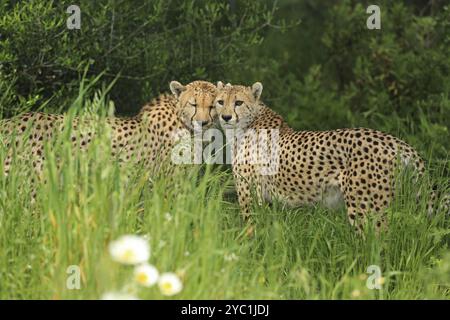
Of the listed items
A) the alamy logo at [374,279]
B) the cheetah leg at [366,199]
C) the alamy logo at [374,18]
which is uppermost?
the alamy logo at [374,18]

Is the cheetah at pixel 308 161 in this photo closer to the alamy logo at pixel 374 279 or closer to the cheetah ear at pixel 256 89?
the cheetah ear at pixel 256 89

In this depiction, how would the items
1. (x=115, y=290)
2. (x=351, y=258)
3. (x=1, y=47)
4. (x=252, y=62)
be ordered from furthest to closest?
(x=252, y=62), (x=1, y=47), (x=351, y=258), (x=115, y=290)

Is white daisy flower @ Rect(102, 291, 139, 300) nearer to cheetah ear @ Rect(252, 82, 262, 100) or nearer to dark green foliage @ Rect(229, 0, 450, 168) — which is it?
cheetah ear @ Rect(252, 82, 262, 100)

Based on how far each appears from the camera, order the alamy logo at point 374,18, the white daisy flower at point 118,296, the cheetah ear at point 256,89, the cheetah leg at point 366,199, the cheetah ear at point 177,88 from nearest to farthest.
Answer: the white daisy flower at point 118,296 → the cheetah leg at point 366,199 → the cheetah ear at point 177,88 → the cheetah ear at point 256,89 → the alamy logo at point 374,18

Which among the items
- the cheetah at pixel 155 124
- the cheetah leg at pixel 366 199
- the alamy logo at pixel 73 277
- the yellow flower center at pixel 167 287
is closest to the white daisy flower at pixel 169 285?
the yellow flower center at pixel 167 287

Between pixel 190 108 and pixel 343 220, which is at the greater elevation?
pixel 190 108

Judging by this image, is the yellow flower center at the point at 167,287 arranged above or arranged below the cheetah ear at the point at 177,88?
below

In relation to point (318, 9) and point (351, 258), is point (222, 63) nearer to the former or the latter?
point (351, 258)

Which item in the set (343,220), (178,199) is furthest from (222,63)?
(178,199)

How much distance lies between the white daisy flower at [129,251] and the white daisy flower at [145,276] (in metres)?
0.04

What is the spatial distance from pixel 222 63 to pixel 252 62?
188cm

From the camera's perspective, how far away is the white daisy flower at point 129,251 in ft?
14.6

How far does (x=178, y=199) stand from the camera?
197 inches

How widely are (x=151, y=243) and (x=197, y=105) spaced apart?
2.21 m
